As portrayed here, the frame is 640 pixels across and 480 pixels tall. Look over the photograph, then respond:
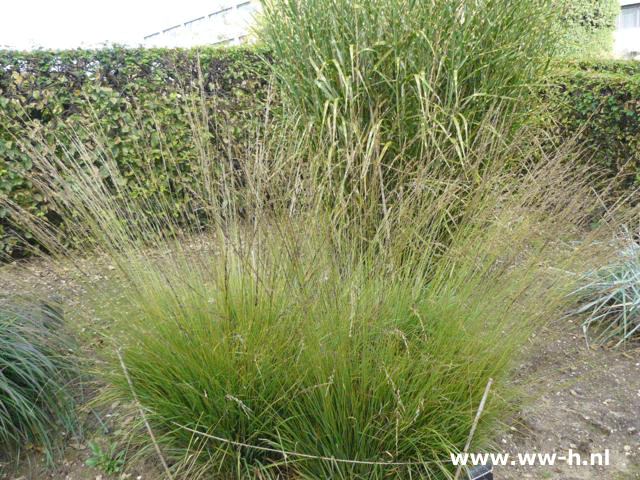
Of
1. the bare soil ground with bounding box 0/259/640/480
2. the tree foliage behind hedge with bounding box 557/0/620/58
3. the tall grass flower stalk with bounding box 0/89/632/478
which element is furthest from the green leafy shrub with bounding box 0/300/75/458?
the tree foliage behind hedge with bounding box 557/0/620/58

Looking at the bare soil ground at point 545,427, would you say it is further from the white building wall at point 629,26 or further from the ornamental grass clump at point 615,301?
the white building wall at point 629,26

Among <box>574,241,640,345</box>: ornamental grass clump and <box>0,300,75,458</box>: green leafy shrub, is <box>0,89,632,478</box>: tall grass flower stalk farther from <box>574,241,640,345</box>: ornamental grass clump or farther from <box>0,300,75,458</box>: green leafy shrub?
<box>574,241,640,345</box>: ornamental grass clump

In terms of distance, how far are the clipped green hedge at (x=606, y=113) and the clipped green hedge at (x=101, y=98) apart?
8.74 feet

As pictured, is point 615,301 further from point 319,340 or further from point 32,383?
point 32,383

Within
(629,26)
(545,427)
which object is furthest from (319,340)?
(629,26)

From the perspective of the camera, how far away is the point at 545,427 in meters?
2.42

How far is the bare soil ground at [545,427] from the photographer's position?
219 centimetres

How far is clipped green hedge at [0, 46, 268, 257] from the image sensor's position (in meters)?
4.38

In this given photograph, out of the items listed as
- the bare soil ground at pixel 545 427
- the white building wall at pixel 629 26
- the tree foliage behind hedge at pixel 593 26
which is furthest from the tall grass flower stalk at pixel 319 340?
the white building wall at pixel 629 26

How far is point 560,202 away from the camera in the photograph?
231cm

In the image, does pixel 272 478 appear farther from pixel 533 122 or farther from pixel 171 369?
pixel 533 122

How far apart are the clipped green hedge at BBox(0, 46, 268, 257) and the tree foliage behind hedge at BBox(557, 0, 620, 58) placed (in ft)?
19.4

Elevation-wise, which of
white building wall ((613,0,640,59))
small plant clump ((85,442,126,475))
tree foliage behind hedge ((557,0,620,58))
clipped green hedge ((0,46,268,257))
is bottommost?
white building wall ((613,0,640,59))

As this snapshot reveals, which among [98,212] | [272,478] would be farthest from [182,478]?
[98,212]
